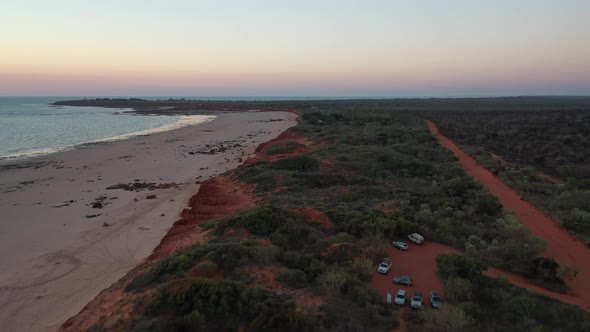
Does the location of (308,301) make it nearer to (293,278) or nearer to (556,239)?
(293,278)

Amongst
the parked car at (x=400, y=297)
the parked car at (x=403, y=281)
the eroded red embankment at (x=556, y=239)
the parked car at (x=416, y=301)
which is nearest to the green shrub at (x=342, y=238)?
the parked car at (x=403, y=281)

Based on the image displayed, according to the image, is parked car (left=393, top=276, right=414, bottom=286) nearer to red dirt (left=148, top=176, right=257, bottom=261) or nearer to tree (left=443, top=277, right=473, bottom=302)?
tree (left=443, top=277, right=473, bottom=302)

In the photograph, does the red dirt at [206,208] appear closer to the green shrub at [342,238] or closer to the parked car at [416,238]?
the green shrub at [342,238]

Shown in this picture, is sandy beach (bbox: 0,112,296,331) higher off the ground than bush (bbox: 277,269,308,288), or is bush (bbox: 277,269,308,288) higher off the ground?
bush (bbox: 277,269,308,288)

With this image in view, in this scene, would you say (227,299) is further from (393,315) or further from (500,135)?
(500,135)

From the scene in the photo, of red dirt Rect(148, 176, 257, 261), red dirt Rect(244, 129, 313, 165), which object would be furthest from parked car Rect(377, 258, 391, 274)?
red dirt Rect(244, 129, 313, 165)

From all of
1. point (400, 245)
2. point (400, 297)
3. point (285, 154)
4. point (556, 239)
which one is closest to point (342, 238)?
point (400, 245)
